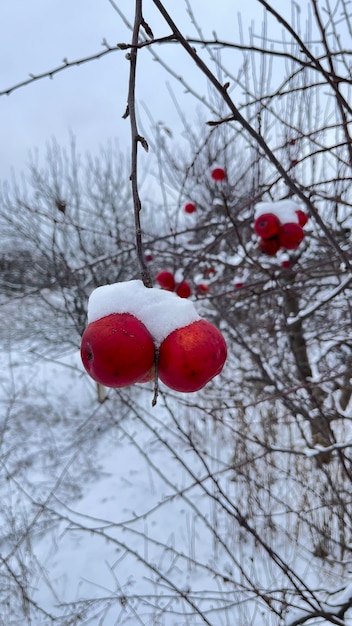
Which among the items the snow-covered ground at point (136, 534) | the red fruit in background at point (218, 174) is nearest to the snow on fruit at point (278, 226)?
the snow-covered ground at point (136, 534)

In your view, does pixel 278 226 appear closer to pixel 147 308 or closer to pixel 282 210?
pixel 282 210

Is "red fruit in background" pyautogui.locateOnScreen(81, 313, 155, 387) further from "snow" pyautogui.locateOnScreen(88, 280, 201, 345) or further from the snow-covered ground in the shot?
the snow-covered ground

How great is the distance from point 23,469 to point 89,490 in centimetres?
87

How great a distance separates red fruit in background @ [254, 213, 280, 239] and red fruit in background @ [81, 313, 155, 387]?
109cm

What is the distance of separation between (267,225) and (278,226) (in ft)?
0.15

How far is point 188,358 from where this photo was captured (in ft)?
1.52

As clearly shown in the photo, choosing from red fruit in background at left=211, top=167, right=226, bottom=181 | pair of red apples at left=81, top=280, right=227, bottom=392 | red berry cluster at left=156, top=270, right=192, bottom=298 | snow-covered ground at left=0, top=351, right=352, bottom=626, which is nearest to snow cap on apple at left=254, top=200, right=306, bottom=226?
red berry cluster at left=156, top=270, right=192, bottom=298

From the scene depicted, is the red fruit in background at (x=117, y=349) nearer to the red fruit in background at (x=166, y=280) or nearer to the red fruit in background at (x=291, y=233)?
the red fruit in background at (x=291, y=233)

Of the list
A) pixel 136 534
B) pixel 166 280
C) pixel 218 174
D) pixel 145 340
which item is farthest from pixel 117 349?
pixel 136 534

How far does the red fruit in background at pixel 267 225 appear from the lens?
147cm

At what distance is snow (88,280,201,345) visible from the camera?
485 millimetres

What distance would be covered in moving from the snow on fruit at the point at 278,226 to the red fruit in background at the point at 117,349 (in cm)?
110

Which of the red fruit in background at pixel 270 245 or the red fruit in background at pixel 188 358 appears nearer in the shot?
the red fruit in background at pixel 188 358

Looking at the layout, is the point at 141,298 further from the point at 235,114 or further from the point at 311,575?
the point at 311,575
